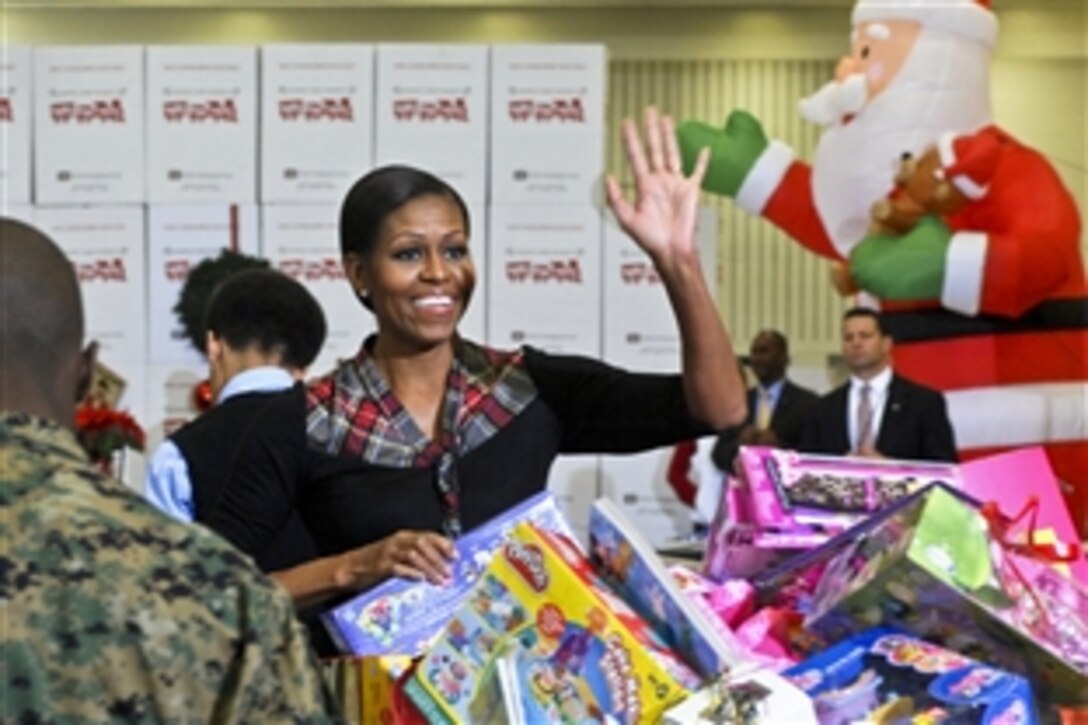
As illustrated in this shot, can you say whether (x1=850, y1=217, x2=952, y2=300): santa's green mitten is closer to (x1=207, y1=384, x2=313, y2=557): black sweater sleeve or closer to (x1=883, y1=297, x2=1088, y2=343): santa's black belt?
(x1=883, y1=297, x2=1088, y2=343): santa's black belt

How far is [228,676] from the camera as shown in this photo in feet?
3.67

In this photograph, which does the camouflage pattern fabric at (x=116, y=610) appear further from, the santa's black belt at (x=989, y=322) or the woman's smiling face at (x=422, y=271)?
the santa's black belt at (x=989, y=322)

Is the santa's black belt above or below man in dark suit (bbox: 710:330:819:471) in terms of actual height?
above

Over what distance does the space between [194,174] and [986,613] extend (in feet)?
17.1

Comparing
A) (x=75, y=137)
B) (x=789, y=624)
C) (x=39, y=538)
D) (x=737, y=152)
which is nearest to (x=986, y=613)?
(x=789, y=624)

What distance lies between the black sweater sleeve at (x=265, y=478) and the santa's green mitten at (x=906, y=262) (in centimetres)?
392

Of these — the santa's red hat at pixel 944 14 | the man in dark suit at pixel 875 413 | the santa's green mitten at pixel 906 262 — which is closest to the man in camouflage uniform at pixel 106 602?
the man in dark suit at pixel 875 413

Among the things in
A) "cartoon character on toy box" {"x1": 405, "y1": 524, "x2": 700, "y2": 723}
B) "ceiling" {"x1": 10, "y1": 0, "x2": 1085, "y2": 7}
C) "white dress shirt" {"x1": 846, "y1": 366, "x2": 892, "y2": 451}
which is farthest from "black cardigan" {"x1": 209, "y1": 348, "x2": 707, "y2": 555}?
"ceiling" {"x1": 10, "y1": 0, "x2": 1085, "y2": 7}

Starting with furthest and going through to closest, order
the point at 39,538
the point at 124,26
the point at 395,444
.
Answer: the point at 124,26 → the point at 395,444 → the point at 39,538

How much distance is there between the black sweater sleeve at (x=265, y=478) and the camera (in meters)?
2.05

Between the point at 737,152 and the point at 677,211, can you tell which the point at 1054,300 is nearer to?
the point at 737,152

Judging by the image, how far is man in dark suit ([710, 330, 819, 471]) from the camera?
625 cm

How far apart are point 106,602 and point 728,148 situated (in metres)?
5.51

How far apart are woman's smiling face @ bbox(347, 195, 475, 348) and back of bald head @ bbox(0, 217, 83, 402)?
86cm
